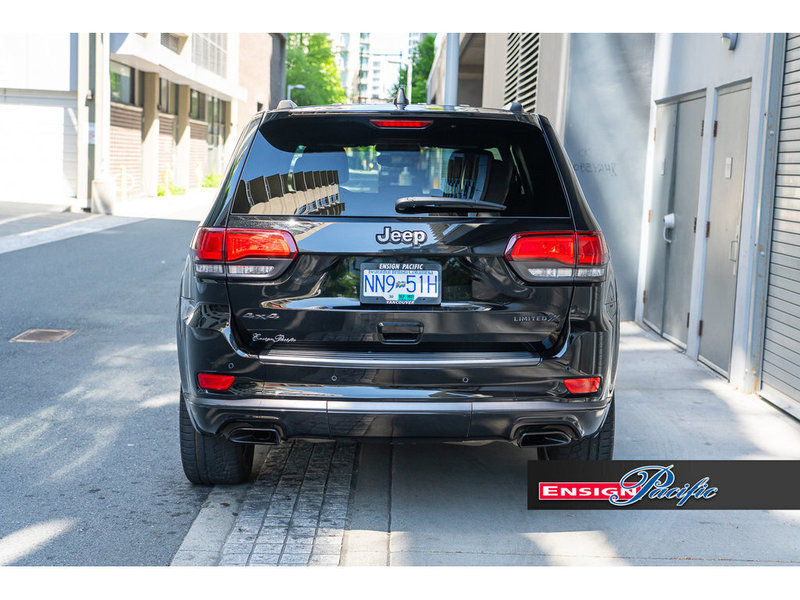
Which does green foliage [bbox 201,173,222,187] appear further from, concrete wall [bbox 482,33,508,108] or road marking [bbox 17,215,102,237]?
concrete wall [bbox 482,33,508,108]

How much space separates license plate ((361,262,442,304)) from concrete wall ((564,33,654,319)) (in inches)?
257

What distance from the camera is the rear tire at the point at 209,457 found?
468 cm

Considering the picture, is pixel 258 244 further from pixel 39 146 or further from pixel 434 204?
pixel 39 146

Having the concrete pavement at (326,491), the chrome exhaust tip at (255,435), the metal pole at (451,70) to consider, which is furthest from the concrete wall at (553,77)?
the chrome exhaust tip at (255,435)

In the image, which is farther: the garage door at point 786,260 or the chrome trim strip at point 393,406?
the garage door at point 786,260

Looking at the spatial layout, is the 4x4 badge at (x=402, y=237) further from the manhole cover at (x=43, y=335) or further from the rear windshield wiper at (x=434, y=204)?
the manhole cover at (x=43, y=335)

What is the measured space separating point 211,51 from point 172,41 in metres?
6.91

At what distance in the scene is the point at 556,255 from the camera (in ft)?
13.4

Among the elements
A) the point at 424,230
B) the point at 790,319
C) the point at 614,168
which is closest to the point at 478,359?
the point at 424,230

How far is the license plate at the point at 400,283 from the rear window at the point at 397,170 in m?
0.22

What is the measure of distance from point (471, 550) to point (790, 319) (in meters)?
3.47

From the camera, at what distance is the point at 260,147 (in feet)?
14.1

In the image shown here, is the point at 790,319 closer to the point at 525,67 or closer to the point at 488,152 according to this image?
the point at 488,152

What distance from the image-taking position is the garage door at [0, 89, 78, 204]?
26578 mm
